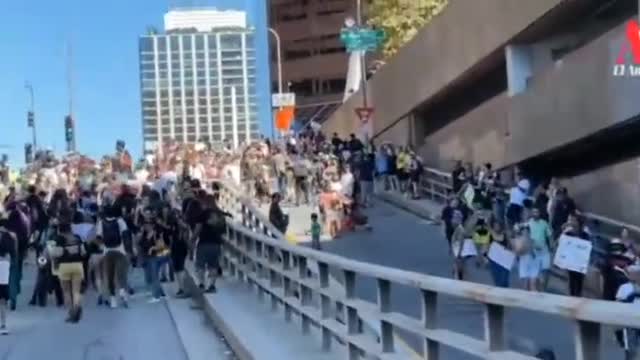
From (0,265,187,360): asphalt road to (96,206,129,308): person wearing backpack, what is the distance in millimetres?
264

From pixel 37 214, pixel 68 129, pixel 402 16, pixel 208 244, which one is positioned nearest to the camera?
pixel 208 244

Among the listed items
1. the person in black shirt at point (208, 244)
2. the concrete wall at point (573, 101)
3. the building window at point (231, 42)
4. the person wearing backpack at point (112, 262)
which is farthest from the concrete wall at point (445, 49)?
the building window at point (231, 42)

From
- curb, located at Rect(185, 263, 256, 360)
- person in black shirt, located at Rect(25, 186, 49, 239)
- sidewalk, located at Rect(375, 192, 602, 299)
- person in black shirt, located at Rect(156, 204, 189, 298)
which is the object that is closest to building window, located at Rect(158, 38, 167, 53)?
sidewalk, located at Rect(375, 192, 602, 299)

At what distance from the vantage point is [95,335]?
16.7 metres

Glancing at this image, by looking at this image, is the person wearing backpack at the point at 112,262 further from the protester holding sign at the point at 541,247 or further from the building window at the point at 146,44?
the building window at the point at 146,44

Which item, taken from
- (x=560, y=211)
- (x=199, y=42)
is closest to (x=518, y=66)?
(x=560, y=211)

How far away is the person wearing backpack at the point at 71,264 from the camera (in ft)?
60.1

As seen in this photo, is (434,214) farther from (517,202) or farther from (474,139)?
(474,139)

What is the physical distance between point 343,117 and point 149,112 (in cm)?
7467

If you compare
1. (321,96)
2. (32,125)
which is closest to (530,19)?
(32,125)

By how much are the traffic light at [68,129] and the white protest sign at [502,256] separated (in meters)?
46.8

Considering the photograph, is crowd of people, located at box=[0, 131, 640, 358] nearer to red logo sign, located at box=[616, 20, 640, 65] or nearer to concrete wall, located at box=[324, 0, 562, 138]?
red logo sign, located at box=[616, 20, 640, 65]

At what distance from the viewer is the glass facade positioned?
133 meters

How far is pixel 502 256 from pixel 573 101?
1016cm
